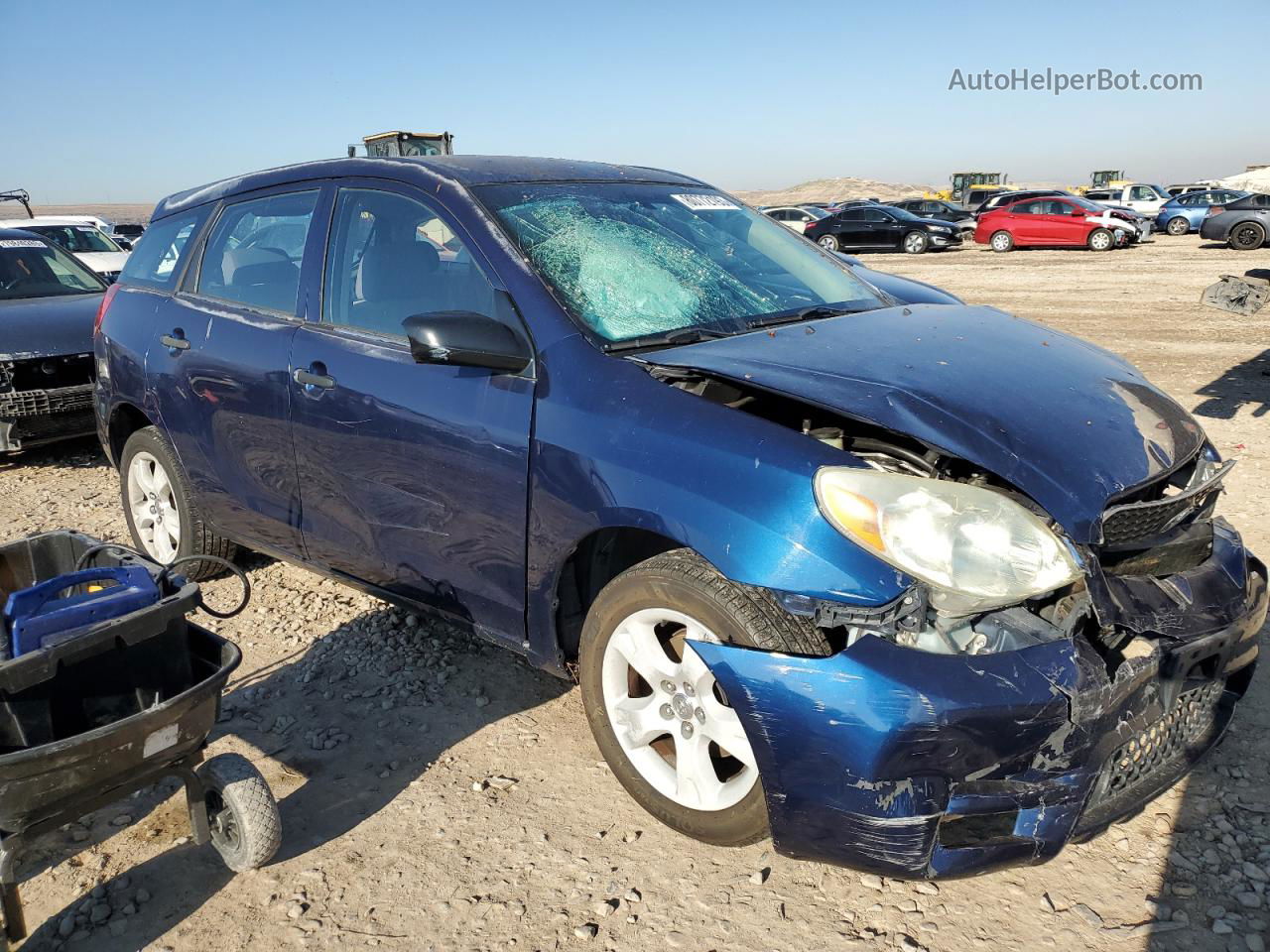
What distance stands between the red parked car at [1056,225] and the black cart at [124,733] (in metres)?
26.2

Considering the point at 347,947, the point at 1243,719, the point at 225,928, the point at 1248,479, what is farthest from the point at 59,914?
the point at 1248,479

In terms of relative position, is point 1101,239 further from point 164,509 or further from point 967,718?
point 967,718

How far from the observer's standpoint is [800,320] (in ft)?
10.7

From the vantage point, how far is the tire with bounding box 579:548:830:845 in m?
2.33

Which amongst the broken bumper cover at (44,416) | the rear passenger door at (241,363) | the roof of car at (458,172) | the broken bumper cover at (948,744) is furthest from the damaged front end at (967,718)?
the broken bumper cover at (44,416)

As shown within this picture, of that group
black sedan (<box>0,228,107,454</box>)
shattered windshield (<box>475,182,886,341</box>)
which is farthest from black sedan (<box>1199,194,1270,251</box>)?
black sedan (<box>0,228,107,454</box>)

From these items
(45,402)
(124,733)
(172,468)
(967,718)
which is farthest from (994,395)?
(45,402)

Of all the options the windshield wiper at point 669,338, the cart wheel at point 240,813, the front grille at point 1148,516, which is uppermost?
the windshield wiper at point 669,338

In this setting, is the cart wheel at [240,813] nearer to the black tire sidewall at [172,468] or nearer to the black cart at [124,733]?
the black cart at [124,733]

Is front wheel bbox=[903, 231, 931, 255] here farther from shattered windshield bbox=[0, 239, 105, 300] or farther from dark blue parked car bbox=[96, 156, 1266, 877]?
dark blue parked car bbox=[96, 156, 1266, 877]

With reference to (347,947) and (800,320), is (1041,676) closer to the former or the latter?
(800,320)

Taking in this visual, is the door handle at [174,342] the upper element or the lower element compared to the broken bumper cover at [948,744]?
upper

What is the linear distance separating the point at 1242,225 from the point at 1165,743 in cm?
2464

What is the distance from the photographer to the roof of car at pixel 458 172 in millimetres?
A: 3299
